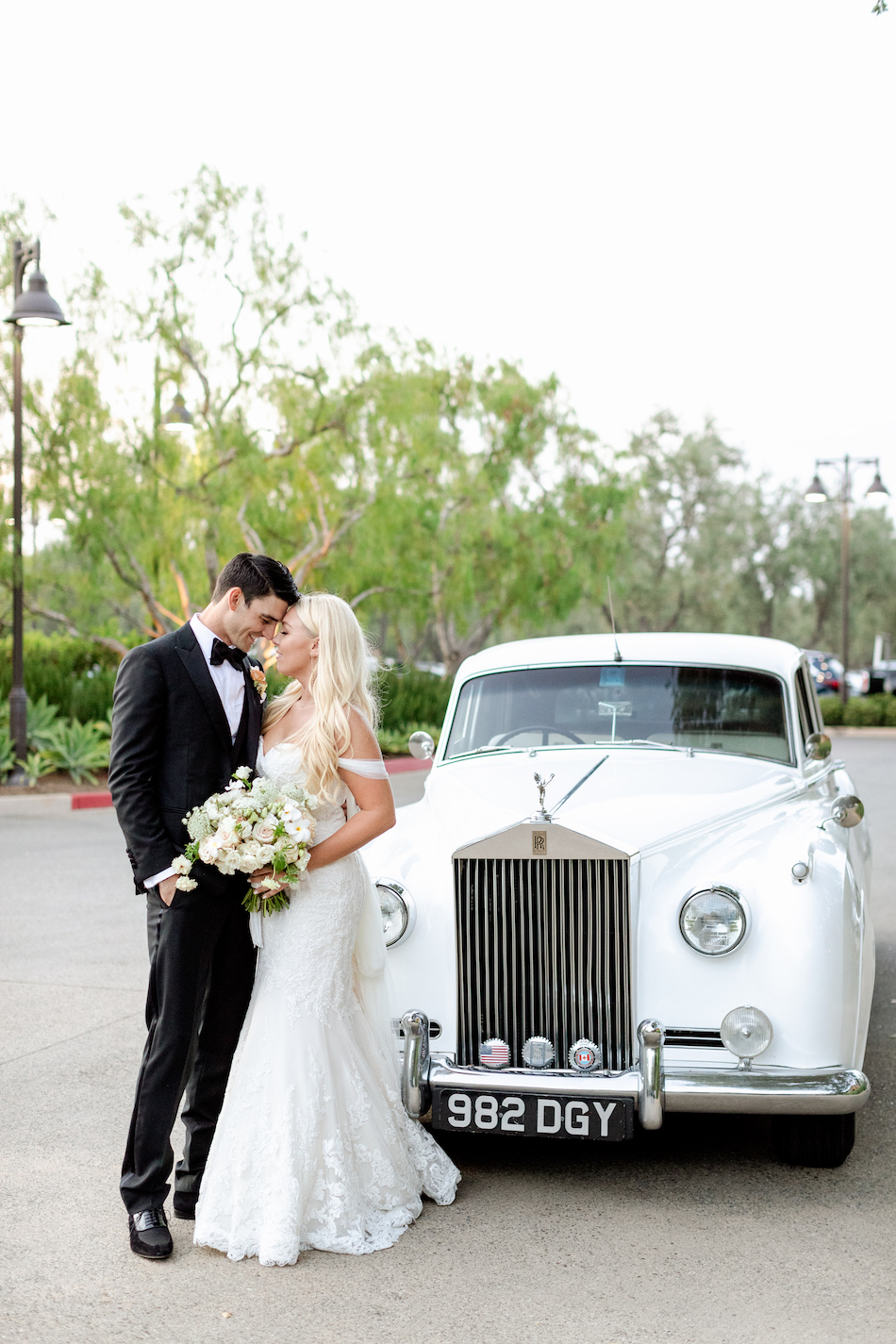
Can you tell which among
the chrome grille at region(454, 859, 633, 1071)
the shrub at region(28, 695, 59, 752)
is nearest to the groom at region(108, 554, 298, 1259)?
the chrome grille at region(454, 859, 633, 1071)

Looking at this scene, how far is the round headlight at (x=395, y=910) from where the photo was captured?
14.4 feet

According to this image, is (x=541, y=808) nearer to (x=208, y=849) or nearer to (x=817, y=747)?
(x=208, y=849)

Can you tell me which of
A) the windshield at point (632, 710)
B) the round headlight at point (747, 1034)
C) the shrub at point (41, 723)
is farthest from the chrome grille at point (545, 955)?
the shrub at point (41, 723)

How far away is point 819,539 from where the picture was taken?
5094 cm

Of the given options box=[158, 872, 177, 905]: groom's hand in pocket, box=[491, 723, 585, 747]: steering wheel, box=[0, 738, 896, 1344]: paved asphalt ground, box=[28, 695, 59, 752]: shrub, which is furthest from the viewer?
box=[28, 695, 59, 752]: shrub

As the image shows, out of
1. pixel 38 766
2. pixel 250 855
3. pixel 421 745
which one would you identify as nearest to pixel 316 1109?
pixel 250 855

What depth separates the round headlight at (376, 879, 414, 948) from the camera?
14.4ft

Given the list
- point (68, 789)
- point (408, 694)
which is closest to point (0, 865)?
point (68, 789)

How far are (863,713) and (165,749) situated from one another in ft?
102

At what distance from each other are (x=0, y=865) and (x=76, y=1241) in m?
7.36

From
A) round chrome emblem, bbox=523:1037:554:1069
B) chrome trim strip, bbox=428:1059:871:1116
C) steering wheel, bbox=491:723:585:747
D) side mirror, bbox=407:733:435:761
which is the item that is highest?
steering wheel, bbox=491:723:585:747

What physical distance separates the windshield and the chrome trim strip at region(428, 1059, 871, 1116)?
1.75m

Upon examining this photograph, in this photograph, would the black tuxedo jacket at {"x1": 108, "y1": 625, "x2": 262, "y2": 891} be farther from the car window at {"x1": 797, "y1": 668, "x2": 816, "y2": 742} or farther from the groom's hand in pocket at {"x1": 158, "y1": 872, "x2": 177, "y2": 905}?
the car window at {"x1": 797, "y1": 668, "x2": 816, "y2": 742}

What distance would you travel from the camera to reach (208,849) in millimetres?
3656
